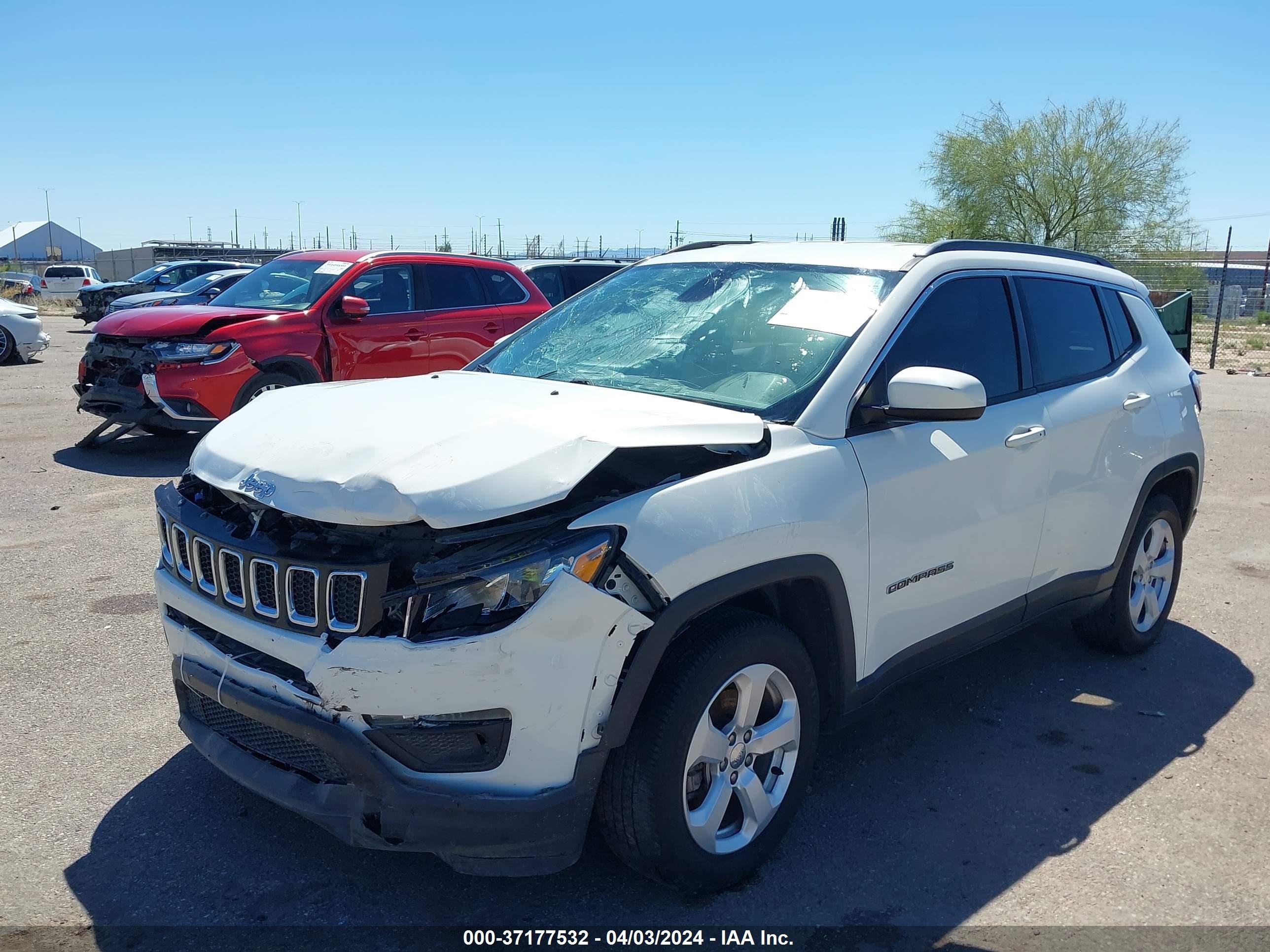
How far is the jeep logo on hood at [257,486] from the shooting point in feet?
9.23

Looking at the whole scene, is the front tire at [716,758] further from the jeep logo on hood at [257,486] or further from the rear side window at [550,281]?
the rear side window at [550,281]

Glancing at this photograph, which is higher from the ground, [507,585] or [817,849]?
[507,585]

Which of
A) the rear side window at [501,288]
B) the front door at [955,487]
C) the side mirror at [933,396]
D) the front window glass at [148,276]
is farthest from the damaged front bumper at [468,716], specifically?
the front window glass at [148,276]

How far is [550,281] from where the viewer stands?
1562 centimetres

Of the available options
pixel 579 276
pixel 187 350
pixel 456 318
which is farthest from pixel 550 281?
pixel 187 350

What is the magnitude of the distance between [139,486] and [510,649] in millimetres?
6587

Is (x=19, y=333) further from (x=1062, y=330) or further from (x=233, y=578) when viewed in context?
(x=1062, y=330)

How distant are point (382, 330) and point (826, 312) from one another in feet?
21.5

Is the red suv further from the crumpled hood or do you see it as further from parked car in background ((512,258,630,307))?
the crumpled hood

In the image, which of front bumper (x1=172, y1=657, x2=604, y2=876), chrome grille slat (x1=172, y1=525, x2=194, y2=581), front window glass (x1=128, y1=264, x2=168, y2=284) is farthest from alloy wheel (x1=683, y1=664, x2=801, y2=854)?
front window glass (x1=128, y1=264, x2=168, y2=284)

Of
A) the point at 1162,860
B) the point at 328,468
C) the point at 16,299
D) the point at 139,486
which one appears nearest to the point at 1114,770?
the point at 1162,860

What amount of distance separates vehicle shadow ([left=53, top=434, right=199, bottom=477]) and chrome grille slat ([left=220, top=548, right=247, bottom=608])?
605 cm

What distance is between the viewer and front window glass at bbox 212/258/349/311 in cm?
942

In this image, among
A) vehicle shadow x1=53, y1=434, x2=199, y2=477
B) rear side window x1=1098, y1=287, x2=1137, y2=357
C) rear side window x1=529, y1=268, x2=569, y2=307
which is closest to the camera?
rear side window x1=1098, y1=287, x2=1137, y2=357
